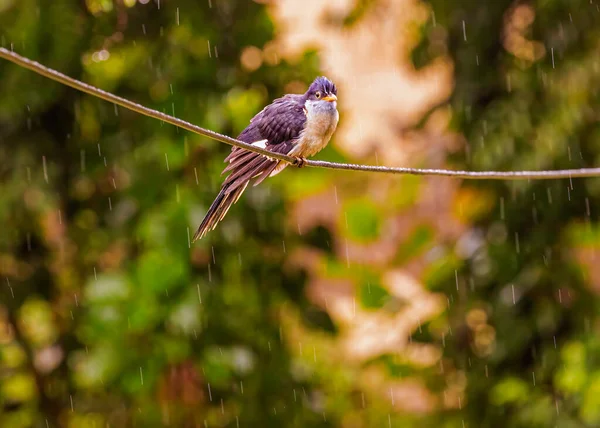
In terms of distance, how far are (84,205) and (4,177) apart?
0.53 metres

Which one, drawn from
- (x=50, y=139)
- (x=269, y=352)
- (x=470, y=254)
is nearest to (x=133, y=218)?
(x=50, y=139)

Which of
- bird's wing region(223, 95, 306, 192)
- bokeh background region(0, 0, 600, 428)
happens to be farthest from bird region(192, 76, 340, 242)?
bokeh background region(0, 0, 600, 428)

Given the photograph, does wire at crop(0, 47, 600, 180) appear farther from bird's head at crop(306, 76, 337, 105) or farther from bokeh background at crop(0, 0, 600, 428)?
bokeh background at crop(0, 0, 600, 428)

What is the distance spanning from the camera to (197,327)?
4.65 meters

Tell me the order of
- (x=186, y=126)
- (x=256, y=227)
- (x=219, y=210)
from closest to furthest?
(x=186, y=126)
(x=219, y=210)
(x=256, y=227)

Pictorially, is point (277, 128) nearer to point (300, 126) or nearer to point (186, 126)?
point (300, 126)

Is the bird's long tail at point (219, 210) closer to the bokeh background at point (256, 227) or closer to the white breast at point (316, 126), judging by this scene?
the white breast at point (316, 126)

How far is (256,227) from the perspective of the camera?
5105 millimetres

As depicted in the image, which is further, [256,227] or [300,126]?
[256,227]

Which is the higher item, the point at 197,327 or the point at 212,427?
the point at 197,327

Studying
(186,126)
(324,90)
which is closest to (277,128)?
(324,90)

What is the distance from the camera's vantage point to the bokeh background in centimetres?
468

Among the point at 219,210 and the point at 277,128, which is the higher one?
the point at 277,128

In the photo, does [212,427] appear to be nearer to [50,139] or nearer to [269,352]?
[269,352]
